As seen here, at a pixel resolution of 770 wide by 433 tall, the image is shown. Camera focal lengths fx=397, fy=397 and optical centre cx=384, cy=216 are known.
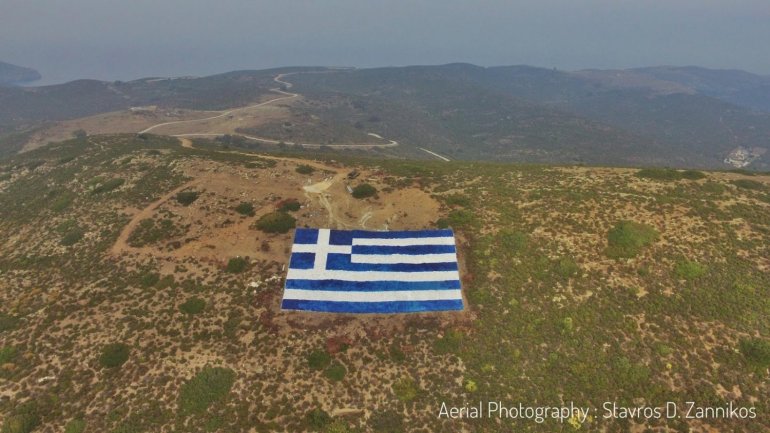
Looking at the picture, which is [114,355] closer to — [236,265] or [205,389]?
[205,389]

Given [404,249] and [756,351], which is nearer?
[756,351]

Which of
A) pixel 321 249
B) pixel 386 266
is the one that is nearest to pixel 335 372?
pixel 386 266

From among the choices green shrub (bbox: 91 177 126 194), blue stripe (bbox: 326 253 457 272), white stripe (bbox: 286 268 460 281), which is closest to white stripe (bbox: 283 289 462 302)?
white stripe (bbox: 286 268 460 281)

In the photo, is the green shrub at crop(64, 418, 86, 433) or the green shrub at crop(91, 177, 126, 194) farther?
the green shrub at crop(91, 177, 126, 194)

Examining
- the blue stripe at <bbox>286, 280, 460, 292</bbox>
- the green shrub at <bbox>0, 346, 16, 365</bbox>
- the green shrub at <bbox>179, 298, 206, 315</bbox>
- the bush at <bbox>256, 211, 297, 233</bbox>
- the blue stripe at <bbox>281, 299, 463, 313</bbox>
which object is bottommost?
the green shrub at <bbox>0, 346, 16, 365</bbox>

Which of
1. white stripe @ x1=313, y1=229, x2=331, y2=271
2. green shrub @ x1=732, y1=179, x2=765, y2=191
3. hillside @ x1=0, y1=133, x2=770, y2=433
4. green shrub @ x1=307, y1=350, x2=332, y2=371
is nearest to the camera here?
hillside @ x1=0, y1=133, x2=770, y2=433

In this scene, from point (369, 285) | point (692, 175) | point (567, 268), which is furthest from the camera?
point (692, 175)

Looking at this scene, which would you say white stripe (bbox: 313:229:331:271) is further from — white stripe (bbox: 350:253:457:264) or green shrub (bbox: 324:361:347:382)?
green shrub (bbox: 324:361:347:382)
